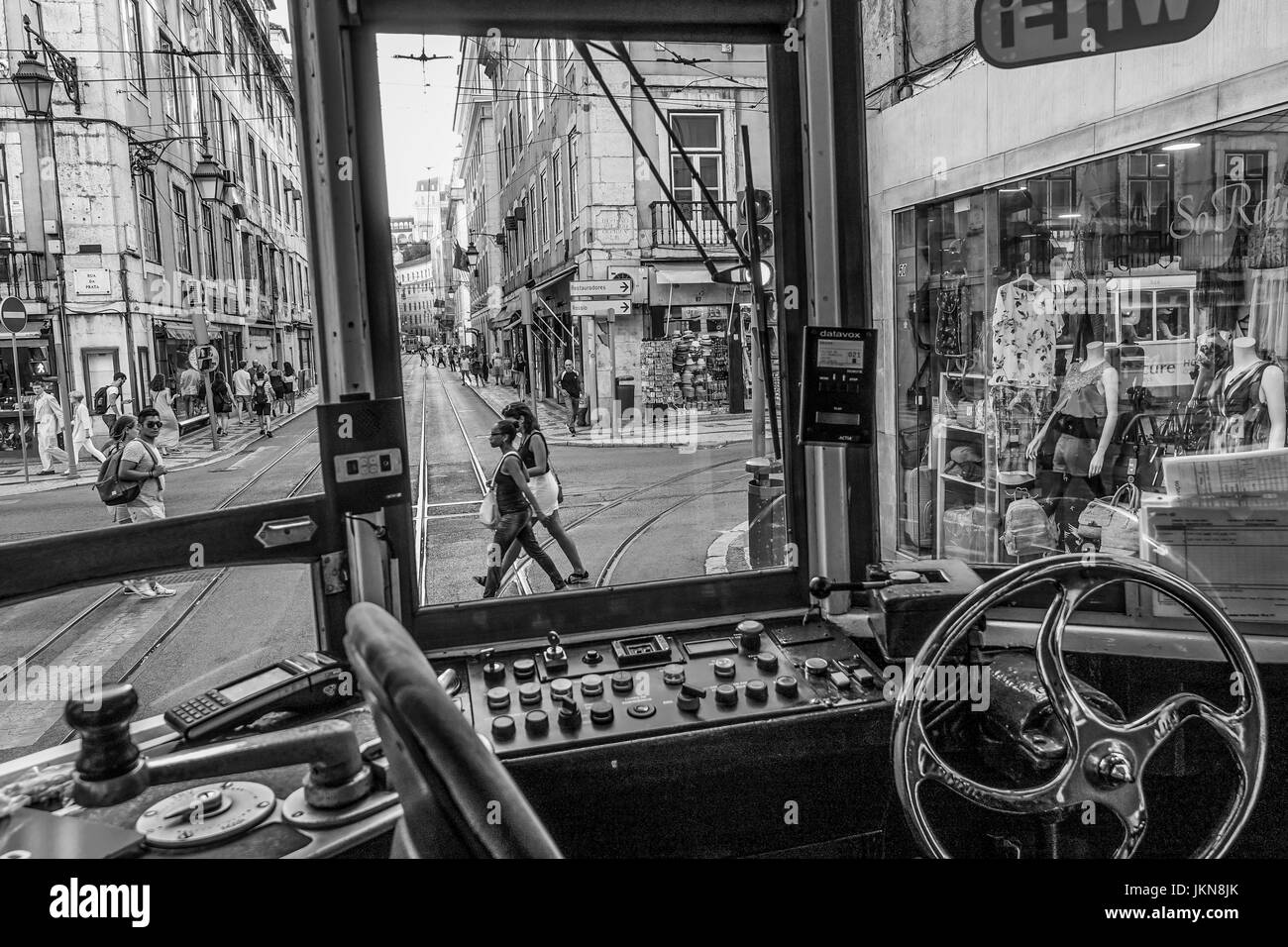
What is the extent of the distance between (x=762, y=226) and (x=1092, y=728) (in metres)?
1.56

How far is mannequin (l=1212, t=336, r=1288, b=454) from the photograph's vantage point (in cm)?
405

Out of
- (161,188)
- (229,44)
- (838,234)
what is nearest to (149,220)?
(161,188)

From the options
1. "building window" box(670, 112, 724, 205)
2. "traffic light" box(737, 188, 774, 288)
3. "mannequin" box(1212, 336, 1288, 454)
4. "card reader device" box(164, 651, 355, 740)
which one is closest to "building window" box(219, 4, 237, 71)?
"building window" box(670, 112, 724, 205)

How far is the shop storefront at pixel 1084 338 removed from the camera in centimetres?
414

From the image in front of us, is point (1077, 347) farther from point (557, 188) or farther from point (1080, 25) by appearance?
point (557, 188)

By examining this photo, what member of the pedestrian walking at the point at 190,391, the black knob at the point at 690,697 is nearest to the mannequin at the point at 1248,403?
the black knob at the point at 690,697

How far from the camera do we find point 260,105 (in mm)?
2375

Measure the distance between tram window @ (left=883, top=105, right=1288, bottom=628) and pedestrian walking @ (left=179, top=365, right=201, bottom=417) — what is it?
320 centimetres

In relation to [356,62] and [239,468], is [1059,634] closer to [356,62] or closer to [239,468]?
[356,62]

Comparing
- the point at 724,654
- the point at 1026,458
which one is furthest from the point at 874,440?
the point at 1026,458

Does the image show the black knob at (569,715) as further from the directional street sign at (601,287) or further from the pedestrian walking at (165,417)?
the pedestrian walking at (165,417)

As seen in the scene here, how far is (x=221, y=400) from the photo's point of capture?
15.5 ft

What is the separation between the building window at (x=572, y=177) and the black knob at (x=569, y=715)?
1.72 m
